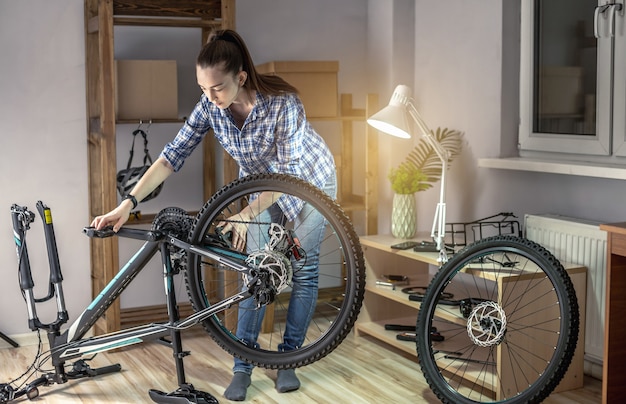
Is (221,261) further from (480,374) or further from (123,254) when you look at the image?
(123,254)

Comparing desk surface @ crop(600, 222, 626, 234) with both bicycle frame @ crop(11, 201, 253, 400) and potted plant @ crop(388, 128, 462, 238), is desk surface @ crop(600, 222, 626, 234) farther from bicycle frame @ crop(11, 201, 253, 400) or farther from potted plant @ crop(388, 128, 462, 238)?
bicycle frame @ crop(11, 201, 253, 400)

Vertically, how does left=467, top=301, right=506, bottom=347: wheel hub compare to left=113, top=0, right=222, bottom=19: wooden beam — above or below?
below

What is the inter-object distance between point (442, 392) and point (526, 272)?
570mm

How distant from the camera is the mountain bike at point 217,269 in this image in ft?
6.77

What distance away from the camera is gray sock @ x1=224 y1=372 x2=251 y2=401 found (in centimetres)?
327

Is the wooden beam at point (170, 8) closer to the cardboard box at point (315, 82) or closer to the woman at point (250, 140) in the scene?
the cardboard box at point (315, 82)

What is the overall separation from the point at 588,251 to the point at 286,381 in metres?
1.32

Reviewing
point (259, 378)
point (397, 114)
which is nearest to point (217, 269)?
point (259, 378)

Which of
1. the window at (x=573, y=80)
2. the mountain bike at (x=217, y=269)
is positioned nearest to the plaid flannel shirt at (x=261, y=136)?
the mountain bike at (x=217, y=269)

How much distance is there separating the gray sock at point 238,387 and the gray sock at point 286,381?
0.41ft

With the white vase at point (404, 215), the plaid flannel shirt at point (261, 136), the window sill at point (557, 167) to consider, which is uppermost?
the plaid flannel shirt at point (261, 136)

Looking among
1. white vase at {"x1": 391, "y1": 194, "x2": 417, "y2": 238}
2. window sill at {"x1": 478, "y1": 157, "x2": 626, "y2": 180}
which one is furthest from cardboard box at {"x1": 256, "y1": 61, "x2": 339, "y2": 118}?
window sill at {"x1": 478, "y1": 157, "x2": 626, "y2": 180}

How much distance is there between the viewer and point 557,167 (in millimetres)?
3441

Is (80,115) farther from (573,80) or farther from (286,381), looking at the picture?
(573,80)
